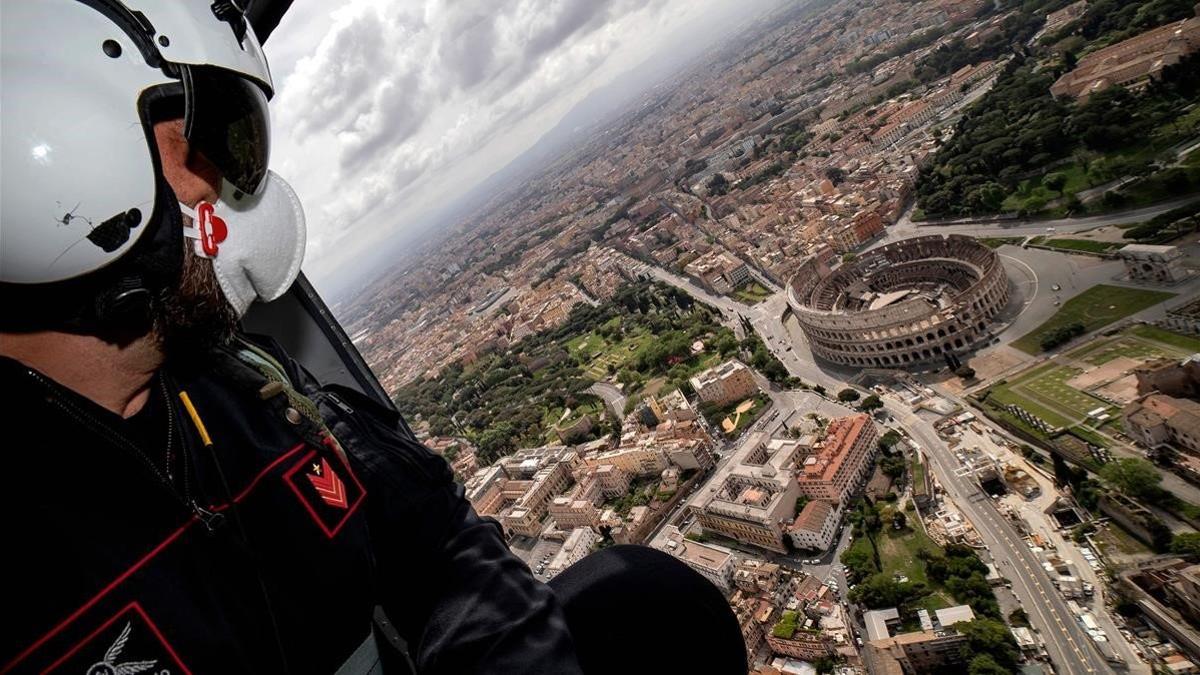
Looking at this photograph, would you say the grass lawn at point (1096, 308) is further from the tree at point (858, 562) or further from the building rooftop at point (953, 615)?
the building rooftop at point (953, 615)

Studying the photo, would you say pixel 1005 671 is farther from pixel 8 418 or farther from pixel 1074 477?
pixel 8 418

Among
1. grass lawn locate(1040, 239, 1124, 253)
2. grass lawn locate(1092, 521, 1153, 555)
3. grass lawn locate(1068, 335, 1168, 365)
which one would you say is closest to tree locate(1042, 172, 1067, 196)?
grass lawn locate(1040, 239, 1124, 253)

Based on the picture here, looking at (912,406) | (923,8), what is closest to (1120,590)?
(912,406)

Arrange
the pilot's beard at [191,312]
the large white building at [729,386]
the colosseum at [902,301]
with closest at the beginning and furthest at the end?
the pilot's beard at [191,312] → the colosseum at [902,301] → the large white building at [729,386]

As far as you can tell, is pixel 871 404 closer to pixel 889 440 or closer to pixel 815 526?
pixel 889 440

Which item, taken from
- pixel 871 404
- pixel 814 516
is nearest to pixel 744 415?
pixel 871 404

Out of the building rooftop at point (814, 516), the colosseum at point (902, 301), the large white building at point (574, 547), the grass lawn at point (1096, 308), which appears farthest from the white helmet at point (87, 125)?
the colosseum at point (902, 301)
